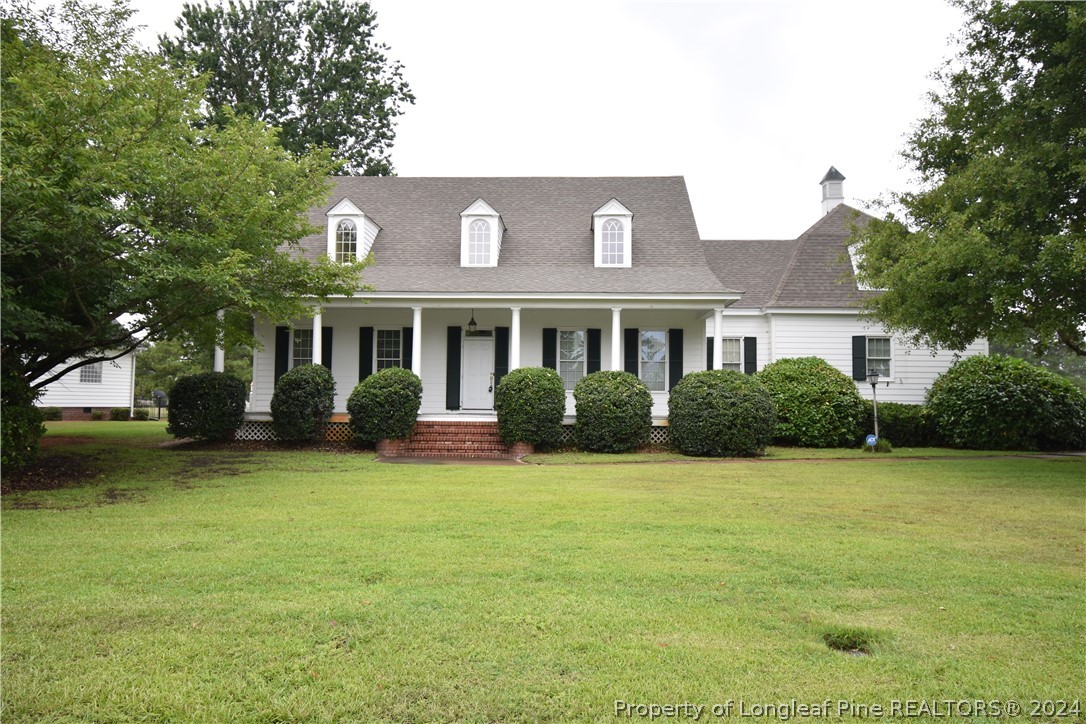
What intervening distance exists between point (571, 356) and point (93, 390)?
25.3 metres

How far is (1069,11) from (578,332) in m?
11.7

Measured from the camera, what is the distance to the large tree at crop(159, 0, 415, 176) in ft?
92.0

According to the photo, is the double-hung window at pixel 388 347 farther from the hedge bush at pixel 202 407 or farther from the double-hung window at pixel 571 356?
the double-hung window at pixel 571 356

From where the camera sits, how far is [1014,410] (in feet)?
53.7

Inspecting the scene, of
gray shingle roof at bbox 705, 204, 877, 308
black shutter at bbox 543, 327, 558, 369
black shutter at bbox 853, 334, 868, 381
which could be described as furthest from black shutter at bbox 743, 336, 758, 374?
black shutter at bbox 543, 327, 558, 369

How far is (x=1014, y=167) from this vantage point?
31.9 ft

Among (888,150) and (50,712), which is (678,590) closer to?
(50,712)

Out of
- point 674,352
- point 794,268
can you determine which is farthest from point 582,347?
point 794,268

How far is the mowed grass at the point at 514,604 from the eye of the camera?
2.97 m

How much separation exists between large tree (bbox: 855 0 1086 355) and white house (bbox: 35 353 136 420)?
30.6 metres

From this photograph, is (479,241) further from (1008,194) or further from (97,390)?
(97,390)

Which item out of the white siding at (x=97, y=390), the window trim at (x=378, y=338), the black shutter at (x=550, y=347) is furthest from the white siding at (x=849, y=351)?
the white siding at (x=97, y=390)

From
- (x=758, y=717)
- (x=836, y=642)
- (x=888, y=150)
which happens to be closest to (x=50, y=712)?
(x=758, y=717)

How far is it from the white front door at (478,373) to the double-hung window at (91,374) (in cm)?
2276
